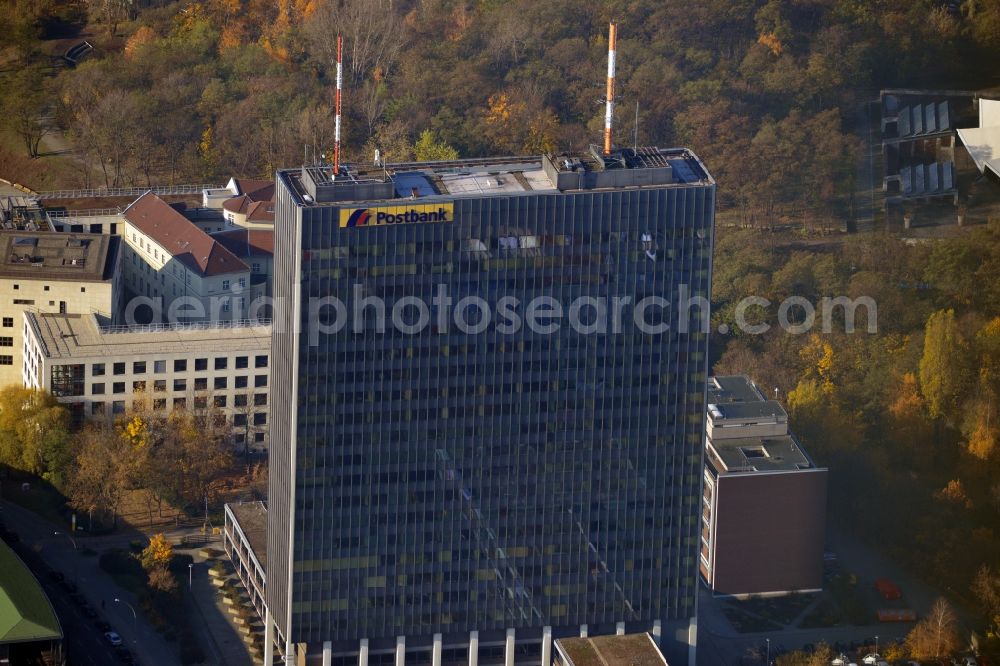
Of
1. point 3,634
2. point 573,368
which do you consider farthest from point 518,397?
point 3,634

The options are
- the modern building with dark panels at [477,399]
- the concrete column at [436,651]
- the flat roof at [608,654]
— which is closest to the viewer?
the modern building with dark panels at [477,399]

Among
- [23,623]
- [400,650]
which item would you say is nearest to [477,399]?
[400,650]

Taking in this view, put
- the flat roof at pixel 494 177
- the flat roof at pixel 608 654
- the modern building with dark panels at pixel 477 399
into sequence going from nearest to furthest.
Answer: the flat roof at pixel 494 177, the modern building with dark panels at pixel 477 399, the flat roof at pixel 608 654

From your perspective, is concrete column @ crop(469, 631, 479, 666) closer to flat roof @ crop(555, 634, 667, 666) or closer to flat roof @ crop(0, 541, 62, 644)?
flat roof @ crop(555, 634, 667, 666)

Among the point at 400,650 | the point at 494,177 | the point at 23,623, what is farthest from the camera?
the point at 400,650

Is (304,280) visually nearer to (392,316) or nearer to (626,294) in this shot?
(392,316)

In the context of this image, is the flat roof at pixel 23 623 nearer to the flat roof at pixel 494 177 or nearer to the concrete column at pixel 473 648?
the concrete column at pixel 473 648

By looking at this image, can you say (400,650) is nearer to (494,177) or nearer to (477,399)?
(477,399)

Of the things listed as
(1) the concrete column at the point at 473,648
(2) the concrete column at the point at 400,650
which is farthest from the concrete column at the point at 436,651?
(1) the concrete column at the point at 473,648
